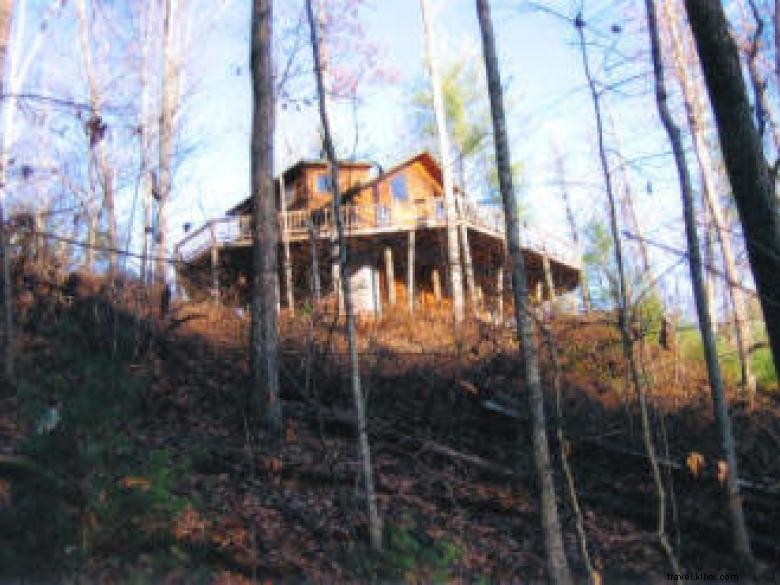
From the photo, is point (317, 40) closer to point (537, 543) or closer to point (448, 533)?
point (448, 533)

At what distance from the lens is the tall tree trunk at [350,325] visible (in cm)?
684

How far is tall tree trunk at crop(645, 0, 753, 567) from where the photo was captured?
7.65 meters

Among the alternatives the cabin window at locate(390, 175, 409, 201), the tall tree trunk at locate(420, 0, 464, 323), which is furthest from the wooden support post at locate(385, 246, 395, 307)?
the cabin window at locate(390, 175, 409, 201)

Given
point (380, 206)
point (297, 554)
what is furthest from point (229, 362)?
point (380, 206)

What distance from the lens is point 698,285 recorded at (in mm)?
7863

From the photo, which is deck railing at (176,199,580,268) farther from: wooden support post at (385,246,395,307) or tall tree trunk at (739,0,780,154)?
tall tree trunk at (739,0,780,154)

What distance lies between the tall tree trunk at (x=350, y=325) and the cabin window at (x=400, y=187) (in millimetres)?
18808

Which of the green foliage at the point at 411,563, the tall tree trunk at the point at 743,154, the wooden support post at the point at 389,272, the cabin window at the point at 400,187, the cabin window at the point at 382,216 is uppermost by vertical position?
the cabin window at the point at 400,187

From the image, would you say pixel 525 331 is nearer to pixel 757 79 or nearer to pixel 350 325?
pixel 350 325

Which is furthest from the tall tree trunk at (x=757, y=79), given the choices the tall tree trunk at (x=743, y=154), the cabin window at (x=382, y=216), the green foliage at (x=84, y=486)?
the cabin window at (x=382, y=216)

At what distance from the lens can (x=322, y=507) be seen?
7.53 metres

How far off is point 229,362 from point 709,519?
6955 millimetres

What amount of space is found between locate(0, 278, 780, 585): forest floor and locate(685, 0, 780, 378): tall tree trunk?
191cm

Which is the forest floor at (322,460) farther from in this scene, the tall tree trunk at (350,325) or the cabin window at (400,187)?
the cabin window at (400,187)
